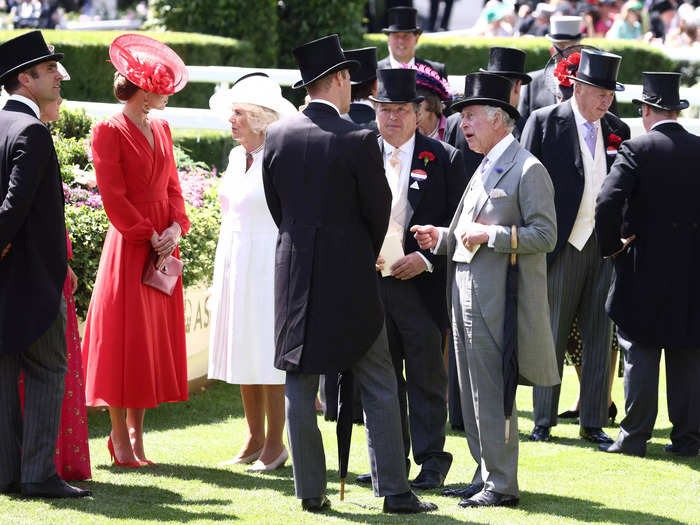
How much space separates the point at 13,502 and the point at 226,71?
7.53 m

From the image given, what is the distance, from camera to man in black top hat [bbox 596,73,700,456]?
729 cm

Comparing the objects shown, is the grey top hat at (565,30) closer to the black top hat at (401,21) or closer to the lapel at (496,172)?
the black top hat at (401,21)

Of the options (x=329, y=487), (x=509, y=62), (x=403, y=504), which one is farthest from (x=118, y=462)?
(x=509, y=62)

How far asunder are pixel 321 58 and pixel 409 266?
48.8 inches

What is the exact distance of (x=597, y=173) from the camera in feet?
25.9

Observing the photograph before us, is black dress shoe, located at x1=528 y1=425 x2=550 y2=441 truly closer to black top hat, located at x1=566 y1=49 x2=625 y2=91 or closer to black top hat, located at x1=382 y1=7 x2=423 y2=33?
black top hat, located at x1=566 y1=49 x2=625 y2=91

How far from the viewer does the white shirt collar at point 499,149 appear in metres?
6.15

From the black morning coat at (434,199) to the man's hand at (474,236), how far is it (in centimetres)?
62

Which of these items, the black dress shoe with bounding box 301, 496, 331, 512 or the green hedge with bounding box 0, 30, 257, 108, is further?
the green hedge with bounding box 0, 30, 257, 108

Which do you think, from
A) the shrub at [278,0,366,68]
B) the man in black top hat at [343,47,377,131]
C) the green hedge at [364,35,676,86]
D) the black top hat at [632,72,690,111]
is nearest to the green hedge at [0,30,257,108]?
the shrub at [278,0,366,68]

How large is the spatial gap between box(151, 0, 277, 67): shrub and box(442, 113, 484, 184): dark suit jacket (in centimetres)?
777

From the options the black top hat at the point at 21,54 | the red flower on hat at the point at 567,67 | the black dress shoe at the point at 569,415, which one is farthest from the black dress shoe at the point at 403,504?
the red flower on hat at the point at 567,67

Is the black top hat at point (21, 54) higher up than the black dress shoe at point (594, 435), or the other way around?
the black top hat at point (21, 54)

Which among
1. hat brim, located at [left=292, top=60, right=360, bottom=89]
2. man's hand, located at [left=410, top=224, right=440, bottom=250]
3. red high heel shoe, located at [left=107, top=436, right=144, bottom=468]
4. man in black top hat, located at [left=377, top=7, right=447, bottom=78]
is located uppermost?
man in black top hat, located at [left=377, top=7, right=447, bottom=78]
